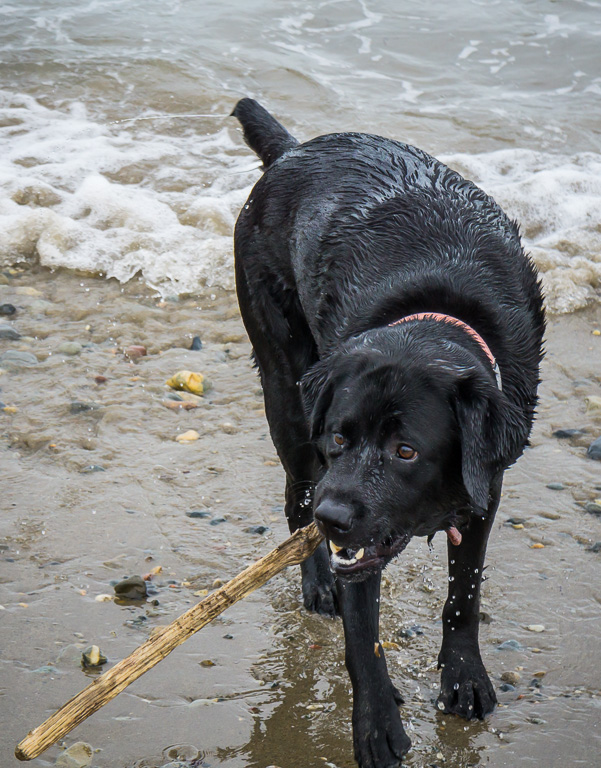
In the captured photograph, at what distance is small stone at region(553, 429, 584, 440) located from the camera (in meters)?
4.55

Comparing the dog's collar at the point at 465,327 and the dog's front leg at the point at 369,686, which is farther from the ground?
the dog's collar at the point at 465,327

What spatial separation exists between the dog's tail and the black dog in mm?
19

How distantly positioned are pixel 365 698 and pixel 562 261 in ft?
14.9

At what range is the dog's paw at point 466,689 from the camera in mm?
2908

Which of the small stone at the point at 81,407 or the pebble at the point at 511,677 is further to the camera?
the small stone at the point at 81,407

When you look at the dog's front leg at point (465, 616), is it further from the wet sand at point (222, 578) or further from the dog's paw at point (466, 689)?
the wet sand at point (222, 578)

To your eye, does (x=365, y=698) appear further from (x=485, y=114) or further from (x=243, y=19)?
(x=243, y=19)

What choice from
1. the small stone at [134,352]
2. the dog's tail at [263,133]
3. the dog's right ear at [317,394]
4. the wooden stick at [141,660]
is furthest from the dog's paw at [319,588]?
the small stone at [134,352]

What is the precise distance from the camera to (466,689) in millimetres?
2918

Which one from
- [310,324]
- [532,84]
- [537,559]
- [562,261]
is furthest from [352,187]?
[532,84]

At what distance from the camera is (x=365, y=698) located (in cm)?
277

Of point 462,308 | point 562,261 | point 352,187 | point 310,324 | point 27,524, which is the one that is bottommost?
point 27,524

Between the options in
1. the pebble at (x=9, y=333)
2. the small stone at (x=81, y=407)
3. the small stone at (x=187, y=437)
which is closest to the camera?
the small stone at (x=187, y=437)

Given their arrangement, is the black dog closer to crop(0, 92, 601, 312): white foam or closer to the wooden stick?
the wooden stick
